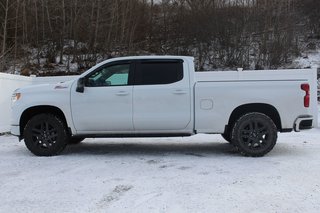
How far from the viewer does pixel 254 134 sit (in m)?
7.78

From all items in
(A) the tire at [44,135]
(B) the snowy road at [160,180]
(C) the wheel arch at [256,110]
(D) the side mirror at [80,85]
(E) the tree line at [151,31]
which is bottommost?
(B) the snowy road at [160,180]

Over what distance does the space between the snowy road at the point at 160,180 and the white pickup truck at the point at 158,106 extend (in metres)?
0.44

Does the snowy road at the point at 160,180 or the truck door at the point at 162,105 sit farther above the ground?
the truck door at the point at 162,105

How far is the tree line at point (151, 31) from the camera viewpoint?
24750 millimetres

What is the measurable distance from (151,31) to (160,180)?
2183cm

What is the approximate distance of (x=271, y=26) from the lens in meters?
25.7

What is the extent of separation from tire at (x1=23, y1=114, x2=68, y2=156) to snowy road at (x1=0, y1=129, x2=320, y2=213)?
0.60 feet

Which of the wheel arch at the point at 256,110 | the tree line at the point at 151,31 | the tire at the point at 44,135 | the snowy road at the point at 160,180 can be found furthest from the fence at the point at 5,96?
the tree line at the point at 151,31

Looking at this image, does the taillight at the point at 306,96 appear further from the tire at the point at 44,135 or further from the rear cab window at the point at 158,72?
the tire at the point at 44,135

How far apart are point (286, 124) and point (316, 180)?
1840 millimetres

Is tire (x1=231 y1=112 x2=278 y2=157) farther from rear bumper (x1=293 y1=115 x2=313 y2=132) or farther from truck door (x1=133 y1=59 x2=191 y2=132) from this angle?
truck door (x1=133 y1=59 x2=191 y2=132)

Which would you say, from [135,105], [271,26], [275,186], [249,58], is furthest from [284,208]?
[271,26]

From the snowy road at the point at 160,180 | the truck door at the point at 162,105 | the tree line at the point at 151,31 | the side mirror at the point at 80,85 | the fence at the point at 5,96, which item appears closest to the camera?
the snowy road at the point at 160,180

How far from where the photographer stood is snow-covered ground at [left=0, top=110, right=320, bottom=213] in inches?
199
